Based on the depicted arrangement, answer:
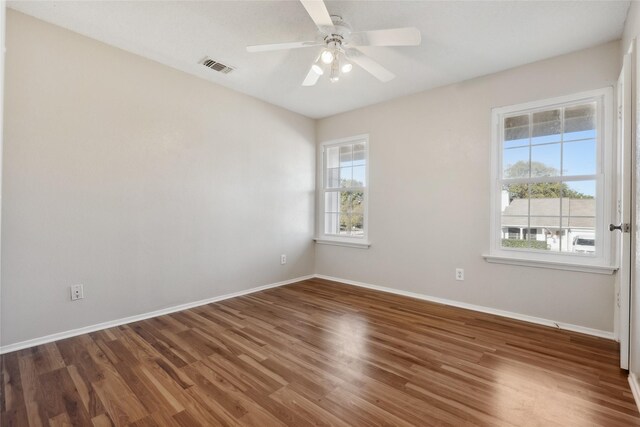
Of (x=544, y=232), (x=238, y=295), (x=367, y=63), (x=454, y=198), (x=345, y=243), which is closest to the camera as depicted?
(x=367, y=63)

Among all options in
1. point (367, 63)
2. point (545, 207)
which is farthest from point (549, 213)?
point (367, 63)

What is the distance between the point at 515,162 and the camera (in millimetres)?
3123

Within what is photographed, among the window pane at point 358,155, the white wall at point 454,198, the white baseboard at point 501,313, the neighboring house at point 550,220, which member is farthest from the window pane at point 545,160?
the window pane at point 358,155

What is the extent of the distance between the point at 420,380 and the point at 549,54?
3018 mm

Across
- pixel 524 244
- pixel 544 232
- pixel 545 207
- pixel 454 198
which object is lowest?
pixel 524 244

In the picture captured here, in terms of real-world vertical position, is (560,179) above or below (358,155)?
below

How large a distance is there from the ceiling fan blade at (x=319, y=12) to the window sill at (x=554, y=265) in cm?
267

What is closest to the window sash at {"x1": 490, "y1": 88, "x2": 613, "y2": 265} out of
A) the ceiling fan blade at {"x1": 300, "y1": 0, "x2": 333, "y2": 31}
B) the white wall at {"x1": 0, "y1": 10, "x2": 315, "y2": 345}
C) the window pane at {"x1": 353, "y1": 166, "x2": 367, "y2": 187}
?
the window pane at {"x1": 353, "y1": 166, "x2": 367, "y2": 187}

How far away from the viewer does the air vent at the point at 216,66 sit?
3.00 metres

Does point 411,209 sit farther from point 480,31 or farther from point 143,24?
point 143,24

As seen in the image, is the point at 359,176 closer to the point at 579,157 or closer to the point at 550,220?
the point at 550,220

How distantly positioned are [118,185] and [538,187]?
3.96 m

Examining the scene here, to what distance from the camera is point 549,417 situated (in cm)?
162

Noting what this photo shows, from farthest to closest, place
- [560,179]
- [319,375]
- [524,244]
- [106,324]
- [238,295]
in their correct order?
1. [238,295]
2. [524,244]
3. [560,179]
4. [106,324]
5. [319,375]
